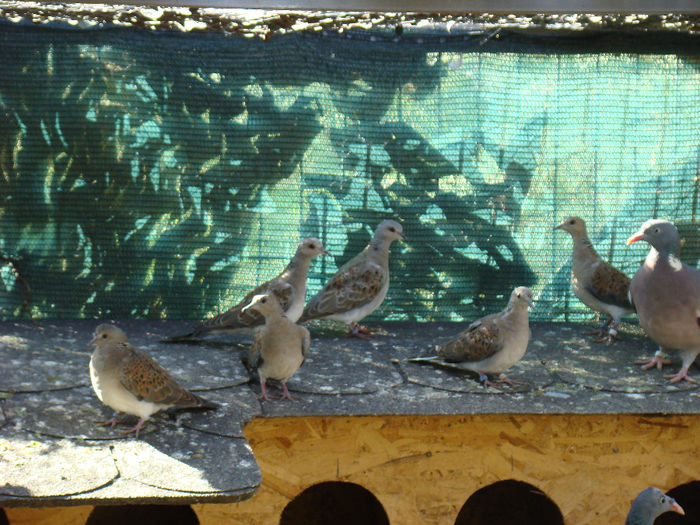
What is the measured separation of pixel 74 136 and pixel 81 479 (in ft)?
10.0

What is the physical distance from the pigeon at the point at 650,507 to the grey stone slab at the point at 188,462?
196cm

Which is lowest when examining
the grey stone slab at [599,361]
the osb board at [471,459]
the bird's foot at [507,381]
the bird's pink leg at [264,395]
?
the osb board at [471,459]

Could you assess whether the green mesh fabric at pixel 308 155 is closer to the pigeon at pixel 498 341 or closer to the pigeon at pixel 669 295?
the pigeon at pixel 669 295

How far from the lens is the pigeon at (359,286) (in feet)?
20.6

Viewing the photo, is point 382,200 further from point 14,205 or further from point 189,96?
point 14,205

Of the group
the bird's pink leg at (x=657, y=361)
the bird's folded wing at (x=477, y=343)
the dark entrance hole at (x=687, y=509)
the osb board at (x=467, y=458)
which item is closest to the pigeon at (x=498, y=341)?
the bird's folded wing at (x=477, y=343)

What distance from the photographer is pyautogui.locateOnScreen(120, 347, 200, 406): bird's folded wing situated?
4.63 metres

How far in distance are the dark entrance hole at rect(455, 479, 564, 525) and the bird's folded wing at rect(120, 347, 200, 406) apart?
3352mm

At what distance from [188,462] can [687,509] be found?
4.61 m

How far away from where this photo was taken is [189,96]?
6.56 m

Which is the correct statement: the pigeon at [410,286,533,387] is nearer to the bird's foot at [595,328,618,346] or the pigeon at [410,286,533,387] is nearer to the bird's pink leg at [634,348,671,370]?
the bird's pink leg at [634,348,671,370]

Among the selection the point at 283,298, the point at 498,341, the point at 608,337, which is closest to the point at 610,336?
the point at 608,337

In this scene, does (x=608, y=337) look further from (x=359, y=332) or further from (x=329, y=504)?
(x=329, y=504)

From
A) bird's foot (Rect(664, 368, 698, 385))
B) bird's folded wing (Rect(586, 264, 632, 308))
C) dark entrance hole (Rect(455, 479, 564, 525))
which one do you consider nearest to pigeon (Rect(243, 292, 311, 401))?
bird's folded wing (Rect(586, 264, 632, 308))
